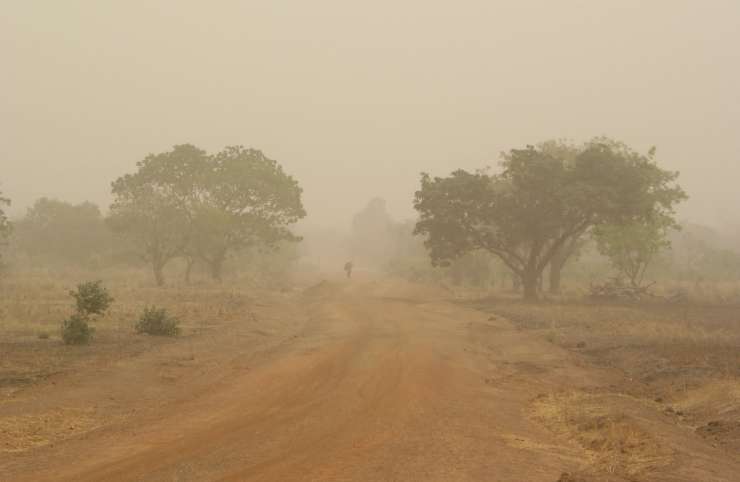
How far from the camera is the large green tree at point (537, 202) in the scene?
35750mm

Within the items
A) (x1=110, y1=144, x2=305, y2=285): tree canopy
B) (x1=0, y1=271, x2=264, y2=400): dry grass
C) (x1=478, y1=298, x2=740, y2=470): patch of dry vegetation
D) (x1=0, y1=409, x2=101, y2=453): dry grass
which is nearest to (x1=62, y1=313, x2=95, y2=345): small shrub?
(x1=0, y1=271, x2=264, y2=400): dry grass

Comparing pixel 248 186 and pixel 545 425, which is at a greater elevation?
pixel 248 186

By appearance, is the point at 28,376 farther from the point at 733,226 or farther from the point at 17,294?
the point at 733,226

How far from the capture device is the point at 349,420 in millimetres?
11750

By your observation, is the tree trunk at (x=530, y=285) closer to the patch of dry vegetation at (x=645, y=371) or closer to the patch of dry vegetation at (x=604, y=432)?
the patch of dry vegetation at (x=645, y=371)

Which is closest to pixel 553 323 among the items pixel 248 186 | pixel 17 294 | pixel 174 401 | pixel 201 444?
pixel 174 401

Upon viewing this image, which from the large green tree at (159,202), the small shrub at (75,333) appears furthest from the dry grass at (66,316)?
the large green tree at (159,202)

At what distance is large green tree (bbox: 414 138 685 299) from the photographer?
1407 inches

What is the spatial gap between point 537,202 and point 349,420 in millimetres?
28200

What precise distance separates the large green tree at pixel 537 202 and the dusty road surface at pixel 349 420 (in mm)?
16292

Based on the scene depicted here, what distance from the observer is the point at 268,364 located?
1756 centimetres

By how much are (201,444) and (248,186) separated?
40.3 m

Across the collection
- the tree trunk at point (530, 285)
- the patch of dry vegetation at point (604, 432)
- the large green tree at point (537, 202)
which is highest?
the large green tree at point (537, 202)

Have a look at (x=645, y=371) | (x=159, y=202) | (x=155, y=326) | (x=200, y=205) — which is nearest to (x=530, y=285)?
(x=645, y=371)
